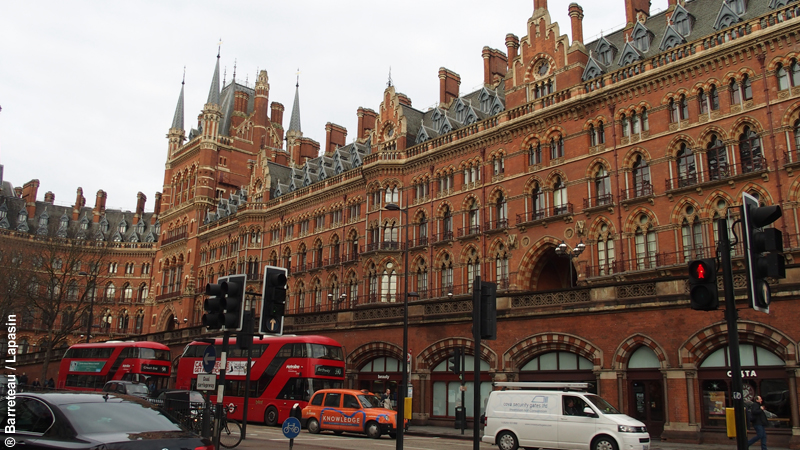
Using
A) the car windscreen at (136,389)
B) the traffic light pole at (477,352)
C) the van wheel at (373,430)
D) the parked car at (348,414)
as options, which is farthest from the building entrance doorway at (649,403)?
the car windscreen at (136,389)

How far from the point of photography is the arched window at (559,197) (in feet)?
127

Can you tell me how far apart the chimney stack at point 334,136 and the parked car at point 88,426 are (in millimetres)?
61386

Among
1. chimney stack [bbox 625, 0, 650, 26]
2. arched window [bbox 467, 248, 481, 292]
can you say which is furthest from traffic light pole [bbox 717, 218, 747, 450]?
chimney stack [bbox 625, 0, 650, 26]

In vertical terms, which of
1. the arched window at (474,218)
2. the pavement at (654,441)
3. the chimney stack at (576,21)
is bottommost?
the pavement at (654,441)

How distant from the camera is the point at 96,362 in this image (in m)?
41.0

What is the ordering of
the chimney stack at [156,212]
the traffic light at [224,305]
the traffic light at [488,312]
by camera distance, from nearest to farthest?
1. the traffic light at [488,312]
2. the traffic light at [224,305]
3. the chimney stack at [156,212]

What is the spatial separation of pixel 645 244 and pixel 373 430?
18502mm

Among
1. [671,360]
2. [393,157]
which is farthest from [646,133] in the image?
[393,157]

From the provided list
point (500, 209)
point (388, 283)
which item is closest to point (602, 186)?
point (500, 209)

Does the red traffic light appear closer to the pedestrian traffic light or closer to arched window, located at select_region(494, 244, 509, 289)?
the pedestrian traffic light

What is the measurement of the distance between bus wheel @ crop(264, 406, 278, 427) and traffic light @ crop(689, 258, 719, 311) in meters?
25.2

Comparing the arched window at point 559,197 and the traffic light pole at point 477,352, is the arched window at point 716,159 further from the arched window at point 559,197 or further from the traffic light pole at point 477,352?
the traffic light pole at point 477,352

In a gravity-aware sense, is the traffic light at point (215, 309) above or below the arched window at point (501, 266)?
below

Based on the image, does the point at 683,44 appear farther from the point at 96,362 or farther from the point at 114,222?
the point at 114,222
